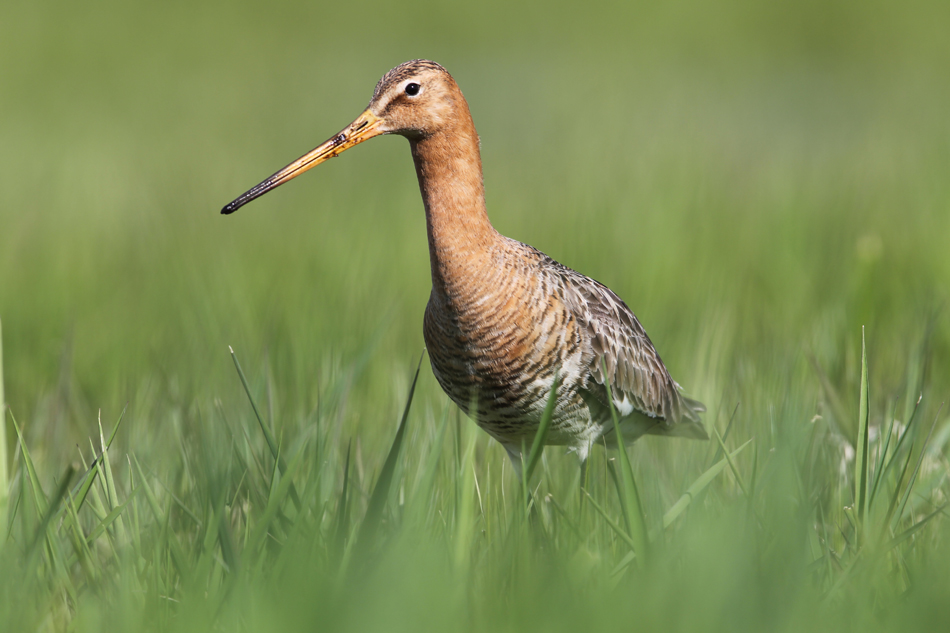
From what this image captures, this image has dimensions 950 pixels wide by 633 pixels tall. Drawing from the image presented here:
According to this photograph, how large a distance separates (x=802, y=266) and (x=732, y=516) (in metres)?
3.49

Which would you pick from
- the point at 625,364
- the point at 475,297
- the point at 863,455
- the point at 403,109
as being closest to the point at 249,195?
the point at 403,109

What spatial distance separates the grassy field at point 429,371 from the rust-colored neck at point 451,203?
1.07ft

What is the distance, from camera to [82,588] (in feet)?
7.87

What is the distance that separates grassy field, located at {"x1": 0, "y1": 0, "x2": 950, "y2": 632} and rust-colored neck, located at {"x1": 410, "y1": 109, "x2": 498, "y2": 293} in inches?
12.8

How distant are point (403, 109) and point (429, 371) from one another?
1.80 m

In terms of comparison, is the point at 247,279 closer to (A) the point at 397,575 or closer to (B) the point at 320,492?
(B) the point at 320,492

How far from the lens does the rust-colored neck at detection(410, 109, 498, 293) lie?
327 cm

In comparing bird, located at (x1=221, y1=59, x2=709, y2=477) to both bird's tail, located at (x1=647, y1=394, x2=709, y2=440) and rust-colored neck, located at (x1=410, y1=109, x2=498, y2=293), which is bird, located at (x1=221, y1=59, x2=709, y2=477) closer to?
rust-colored neck, located at (x1=410, y1=109, x2=498, y2=293)

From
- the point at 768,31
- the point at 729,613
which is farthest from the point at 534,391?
the point at 768,31

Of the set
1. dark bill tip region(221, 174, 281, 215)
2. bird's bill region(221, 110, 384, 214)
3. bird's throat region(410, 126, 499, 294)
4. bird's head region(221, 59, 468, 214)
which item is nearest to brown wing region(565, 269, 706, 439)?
bird's throat region(410, 126, 499, 294)

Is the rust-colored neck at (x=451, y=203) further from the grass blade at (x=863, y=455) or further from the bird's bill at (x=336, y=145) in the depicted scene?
the grass blade at (x=863, y=455)

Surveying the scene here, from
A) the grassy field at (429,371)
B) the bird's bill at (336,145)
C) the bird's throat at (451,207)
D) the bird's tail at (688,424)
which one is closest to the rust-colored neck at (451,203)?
the bird's throat at (451,207)

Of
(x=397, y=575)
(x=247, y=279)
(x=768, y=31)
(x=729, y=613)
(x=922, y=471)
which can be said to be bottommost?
(x=922, y=471)

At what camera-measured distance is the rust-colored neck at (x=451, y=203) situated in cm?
327
